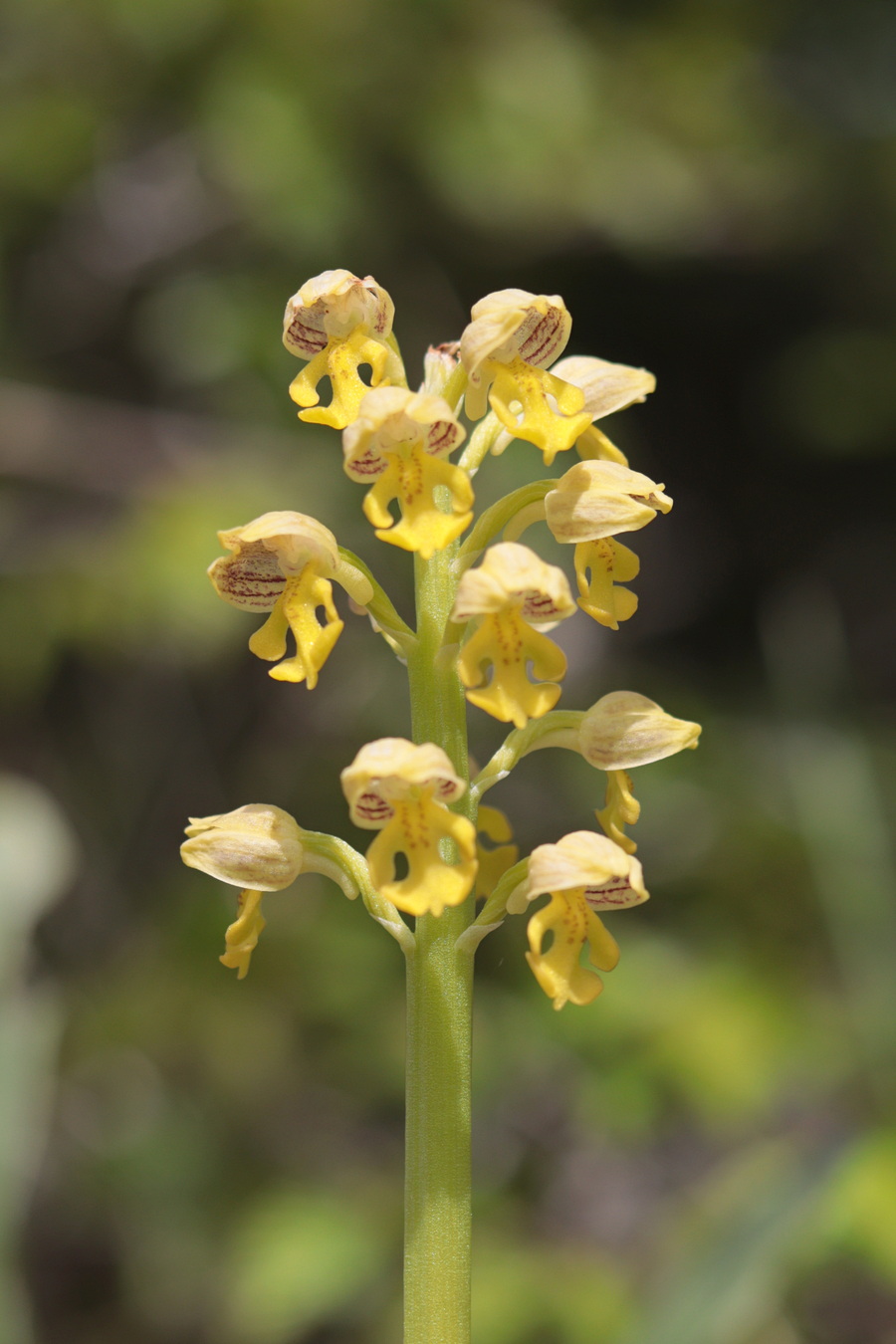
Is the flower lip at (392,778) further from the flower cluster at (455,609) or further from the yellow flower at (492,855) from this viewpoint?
the yellow flower at (492,855)

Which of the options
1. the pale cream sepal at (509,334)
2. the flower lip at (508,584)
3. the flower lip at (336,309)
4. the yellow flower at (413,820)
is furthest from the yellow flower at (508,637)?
the flower lip at (336,309)

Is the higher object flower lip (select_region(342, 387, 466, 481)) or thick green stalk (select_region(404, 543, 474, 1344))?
flower lip (select_region(342, 387, 466, 481))

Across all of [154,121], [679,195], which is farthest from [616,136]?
[154,121]

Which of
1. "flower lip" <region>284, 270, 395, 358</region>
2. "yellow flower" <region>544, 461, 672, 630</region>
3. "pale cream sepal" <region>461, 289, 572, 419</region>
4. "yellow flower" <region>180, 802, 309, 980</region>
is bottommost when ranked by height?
"yellow flower" <region>180, 802, 309, 980</region>

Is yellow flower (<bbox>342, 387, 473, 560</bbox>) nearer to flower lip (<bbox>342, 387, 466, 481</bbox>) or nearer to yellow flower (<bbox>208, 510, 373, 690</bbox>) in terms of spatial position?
flower lip (<bbox>342, 387, 466, 481</bbox>)

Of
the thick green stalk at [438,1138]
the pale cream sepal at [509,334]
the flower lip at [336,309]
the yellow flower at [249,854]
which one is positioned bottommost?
the thick green stalk at [438,1138]

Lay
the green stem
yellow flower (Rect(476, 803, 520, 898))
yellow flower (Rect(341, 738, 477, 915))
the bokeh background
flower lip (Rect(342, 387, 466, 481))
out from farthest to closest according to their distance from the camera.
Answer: the bokeh background
yellow flower (Rect(476, 803, 520, 898))
the green stem
flower lip (Rect(342, 387, 466, 481))
yellow flower (Rect(341, 738, 477, 915))

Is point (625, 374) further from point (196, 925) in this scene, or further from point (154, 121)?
point (154, 121)

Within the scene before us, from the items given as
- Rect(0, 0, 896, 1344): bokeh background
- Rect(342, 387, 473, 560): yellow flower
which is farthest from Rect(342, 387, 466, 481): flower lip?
Rect(0, 0, 896, 1344): bokeh background
